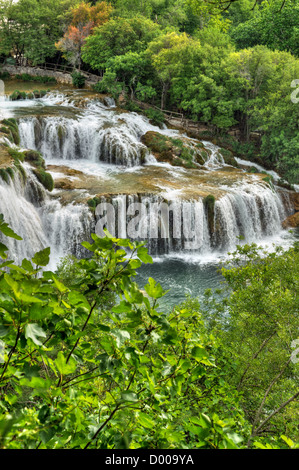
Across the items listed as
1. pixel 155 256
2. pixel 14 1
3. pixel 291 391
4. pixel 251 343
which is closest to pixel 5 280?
pixel 291 391

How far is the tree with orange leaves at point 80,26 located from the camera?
30172mm

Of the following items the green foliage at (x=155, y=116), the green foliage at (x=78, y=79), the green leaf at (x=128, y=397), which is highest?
the green foliage at (x=78, y=79)

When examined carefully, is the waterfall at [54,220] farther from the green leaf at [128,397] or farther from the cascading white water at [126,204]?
the green leaf at [128,397]

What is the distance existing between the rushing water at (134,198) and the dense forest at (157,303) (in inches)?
59.1

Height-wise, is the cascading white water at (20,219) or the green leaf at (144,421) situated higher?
the green leaf at (144,421)

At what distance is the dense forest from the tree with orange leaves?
139mm

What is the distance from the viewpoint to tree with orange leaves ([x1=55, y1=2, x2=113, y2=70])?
30172mm

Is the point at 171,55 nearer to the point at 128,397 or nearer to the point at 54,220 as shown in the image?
the point at 54,220

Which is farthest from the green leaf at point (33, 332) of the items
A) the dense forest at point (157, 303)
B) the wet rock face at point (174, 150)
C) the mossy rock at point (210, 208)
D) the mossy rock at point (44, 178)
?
the wet rock face at point (174, 150)

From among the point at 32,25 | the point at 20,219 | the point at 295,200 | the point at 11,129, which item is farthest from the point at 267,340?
the point at 32,25

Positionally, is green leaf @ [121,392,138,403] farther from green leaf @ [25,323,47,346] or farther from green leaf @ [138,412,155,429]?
green leaf @ [25,323,47,346]

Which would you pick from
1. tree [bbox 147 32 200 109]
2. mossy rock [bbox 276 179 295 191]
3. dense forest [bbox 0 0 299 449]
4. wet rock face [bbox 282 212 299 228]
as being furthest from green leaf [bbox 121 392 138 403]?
tree [bbox 147 32 200 109]

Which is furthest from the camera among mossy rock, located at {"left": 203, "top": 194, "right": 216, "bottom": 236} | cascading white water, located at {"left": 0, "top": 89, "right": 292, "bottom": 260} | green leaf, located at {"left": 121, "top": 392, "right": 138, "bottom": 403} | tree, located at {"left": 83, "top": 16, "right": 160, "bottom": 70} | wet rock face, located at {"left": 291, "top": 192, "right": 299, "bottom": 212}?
tree, located at {"left": 83, "top": 16, "right": 160, "bottom": 70}

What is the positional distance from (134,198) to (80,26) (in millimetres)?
23411
